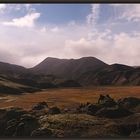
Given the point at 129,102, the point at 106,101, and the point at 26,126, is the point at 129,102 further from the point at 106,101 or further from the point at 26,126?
the point at 26,126

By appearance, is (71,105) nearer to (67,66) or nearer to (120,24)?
(67,66)

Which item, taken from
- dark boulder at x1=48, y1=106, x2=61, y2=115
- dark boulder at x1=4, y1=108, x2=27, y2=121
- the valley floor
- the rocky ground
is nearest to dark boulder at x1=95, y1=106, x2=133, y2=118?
the rocky ground

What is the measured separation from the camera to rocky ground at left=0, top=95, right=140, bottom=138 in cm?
454

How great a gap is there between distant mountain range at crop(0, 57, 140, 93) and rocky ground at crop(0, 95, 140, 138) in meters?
0.22

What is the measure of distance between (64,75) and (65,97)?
0.24 meters

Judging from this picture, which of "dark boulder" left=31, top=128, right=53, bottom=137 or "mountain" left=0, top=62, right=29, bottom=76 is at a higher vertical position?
"mountain" left=0, top=62, right=29, bottom=76

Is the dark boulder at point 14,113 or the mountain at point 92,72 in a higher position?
the mountain at point 92,72

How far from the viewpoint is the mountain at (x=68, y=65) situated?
15.4 ft

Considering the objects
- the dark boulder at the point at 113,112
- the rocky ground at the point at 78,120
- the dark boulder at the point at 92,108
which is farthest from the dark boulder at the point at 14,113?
the dark boulder at the point at 113,112

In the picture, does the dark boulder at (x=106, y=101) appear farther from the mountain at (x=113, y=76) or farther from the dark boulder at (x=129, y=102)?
the mountain at (x=113, y=76)

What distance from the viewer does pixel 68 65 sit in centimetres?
467

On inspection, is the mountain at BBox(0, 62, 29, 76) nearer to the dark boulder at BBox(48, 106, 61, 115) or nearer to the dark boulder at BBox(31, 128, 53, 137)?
the dark boulder at BBox(48, 106, 61, 115)

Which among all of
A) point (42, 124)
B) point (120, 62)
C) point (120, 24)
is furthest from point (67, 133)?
point (120, 24)

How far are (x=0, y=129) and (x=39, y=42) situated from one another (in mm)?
996
